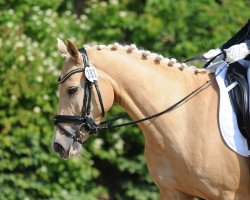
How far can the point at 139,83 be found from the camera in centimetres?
506

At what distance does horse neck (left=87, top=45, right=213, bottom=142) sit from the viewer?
506 centimetres

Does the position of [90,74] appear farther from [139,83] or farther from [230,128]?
[230,128]

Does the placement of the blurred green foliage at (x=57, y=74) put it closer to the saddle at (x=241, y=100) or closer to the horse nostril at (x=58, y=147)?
the horse nostril at (x=58, y=147)

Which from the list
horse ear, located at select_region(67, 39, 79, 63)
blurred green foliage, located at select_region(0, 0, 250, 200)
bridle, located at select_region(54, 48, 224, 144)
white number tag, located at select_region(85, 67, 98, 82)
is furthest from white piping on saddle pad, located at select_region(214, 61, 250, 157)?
blurred green foliage, located at select_region(0, 0, 250, 200)

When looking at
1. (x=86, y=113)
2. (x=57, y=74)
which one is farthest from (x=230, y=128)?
(x=57, y=74)

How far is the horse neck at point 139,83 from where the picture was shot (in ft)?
16.6

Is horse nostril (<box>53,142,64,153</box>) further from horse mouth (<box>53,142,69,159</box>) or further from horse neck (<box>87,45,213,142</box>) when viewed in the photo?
horse neck (<box>87,45,213,142</box>)

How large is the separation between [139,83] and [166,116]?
0.90 ft

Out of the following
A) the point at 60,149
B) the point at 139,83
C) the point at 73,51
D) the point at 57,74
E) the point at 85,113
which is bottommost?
the point at 57,74

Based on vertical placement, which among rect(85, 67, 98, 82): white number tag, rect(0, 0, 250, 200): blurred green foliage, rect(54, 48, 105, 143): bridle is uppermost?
rect(85, 67, 98, 82): white number tag

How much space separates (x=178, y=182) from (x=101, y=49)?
994 mm

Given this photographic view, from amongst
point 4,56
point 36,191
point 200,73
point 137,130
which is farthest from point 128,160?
point 200,73

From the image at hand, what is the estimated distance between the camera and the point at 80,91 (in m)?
5.00

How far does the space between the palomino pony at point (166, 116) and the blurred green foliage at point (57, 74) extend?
2.62m
